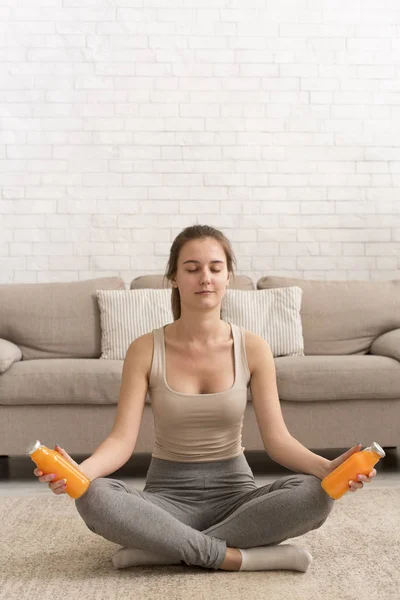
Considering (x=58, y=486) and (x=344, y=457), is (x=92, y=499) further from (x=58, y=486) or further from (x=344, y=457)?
(x=344, y=457)

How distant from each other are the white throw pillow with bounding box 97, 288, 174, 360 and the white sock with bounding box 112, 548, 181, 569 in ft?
6.23

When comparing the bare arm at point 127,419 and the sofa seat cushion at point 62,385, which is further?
the sofa seat cushion at point 62,385

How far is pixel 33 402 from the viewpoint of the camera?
11.5ft

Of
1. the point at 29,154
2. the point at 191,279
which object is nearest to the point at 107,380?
the point at 191,279

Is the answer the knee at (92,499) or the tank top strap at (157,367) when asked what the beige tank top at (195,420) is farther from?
the knee at (92,499)

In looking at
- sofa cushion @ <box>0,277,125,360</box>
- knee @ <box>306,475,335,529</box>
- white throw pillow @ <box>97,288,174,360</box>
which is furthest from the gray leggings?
sofa cushion @ <box>0,277,125,360</box>

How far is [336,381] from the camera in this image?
3543 millimetres

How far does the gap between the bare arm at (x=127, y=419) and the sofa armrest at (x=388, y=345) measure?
1.71 meters

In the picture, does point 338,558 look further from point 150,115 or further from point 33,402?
point 150,115

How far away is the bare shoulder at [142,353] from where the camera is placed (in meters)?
2.23

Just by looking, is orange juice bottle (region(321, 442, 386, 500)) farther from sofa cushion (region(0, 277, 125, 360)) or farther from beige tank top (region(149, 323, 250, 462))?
sofa cushion (region(0, 277, 125, 360))

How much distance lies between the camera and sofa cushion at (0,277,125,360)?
406 cm

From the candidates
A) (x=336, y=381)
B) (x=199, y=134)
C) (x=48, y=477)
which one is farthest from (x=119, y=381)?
(x=199, y=134)

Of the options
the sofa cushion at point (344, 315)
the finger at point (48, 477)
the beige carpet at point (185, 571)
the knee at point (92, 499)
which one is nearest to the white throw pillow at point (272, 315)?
the sofa cushion at point (344, 315)
